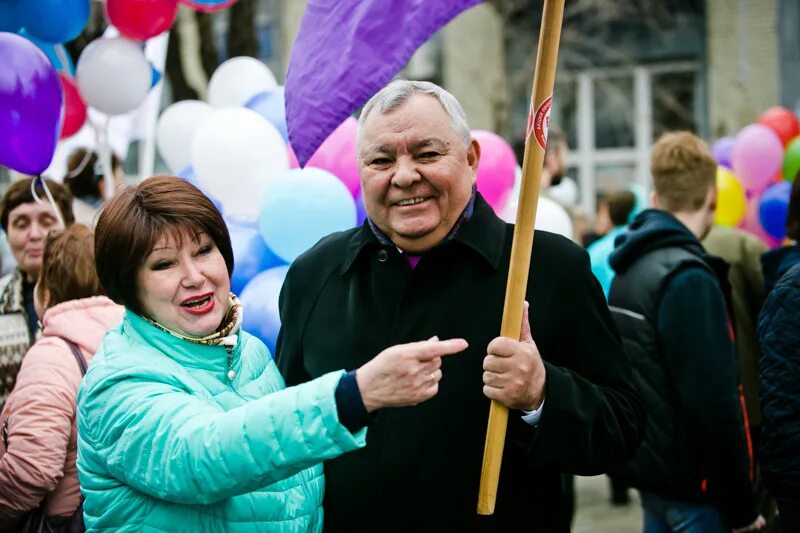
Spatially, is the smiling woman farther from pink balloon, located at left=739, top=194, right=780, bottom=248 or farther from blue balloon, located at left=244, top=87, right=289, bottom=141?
pink balloon, located at left=739, top=194, right=780, bottom=248

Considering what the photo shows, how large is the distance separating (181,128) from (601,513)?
13.1 feet

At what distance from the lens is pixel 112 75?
452 centimetres

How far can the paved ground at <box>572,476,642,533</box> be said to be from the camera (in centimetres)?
630

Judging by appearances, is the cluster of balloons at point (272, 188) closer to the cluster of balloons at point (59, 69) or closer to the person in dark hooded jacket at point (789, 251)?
the cluster of balloons at point (59, 69)

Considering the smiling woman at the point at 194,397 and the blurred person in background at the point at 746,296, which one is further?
the blurred person in background at the point at 746,296

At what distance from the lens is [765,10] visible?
13.6m

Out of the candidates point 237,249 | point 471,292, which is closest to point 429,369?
point 471,292

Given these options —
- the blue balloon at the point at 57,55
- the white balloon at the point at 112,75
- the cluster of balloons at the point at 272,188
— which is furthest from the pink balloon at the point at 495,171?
the blue balloon at the point at 57,55

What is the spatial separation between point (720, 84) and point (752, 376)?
34.6 ft

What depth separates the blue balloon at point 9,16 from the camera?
3.91 meters

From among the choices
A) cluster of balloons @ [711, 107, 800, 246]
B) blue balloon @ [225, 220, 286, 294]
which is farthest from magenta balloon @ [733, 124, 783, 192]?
blue balloon @ [225, 220, 286, 294]

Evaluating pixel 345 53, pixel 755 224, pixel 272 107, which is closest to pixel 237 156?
pixel 272 107

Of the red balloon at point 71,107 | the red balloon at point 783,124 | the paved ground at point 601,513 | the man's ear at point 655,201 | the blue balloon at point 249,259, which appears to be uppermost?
the red balloon at point 71,107

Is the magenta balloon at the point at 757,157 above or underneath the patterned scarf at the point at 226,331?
above
